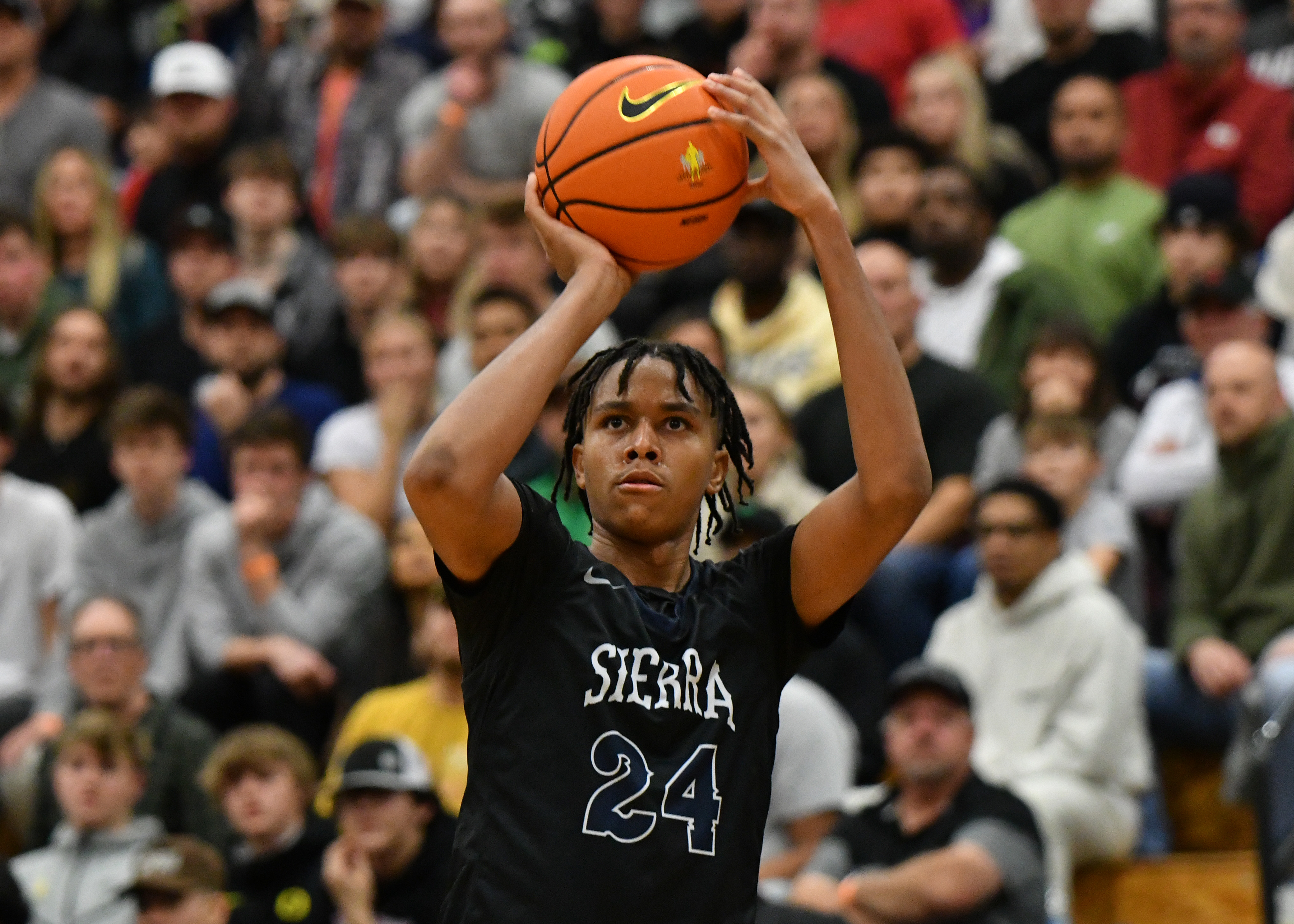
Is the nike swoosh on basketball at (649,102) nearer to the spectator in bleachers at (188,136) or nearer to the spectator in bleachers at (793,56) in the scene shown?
the spectator in bleachers at (793,56)

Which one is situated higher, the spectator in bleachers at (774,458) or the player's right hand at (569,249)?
the spectator in bleachers at (774,458)

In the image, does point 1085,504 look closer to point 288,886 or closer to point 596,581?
point 288,886

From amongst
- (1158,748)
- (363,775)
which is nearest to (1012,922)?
(1158,748)

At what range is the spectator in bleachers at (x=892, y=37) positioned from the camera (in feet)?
35.8

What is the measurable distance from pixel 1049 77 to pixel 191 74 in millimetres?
4792

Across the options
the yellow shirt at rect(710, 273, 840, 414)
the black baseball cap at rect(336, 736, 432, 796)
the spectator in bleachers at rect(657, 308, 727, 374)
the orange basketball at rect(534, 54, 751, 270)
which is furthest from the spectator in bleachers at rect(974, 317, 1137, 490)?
the orange basketball at rect(534, 54, 751, 270)

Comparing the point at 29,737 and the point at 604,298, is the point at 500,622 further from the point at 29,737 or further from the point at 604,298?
the point at 29,737

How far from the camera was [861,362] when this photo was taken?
3.06 m

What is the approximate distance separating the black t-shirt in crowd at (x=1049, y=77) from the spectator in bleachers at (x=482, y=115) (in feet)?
8.13

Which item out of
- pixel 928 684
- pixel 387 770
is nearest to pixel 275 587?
pixel 387 770

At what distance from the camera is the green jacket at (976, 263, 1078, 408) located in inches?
339

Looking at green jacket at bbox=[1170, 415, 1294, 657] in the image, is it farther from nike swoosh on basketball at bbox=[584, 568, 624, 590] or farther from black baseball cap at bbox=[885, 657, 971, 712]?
nike swoosh on basketball at bbox=[584, 568, 624, 590]

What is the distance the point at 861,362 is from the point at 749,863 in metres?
0.81

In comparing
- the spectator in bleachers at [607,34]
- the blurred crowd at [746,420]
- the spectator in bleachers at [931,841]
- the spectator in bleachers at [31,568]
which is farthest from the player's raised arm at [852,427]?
the spectator in bleachers at [607,34]
